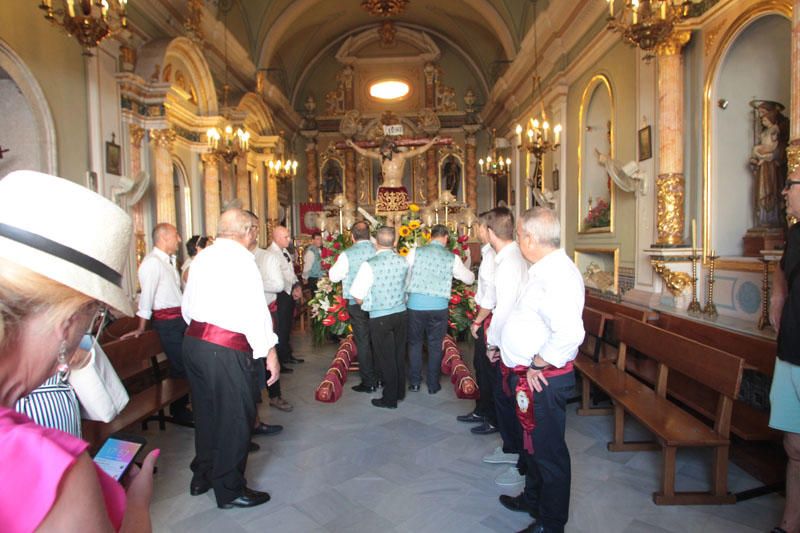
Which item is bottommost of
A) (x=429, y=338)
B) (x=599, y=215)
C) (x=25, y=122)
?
(x=429, y=338)

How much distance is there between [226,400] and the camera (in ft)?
10.2

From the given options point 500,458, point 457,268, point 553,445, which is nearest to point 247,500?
point 500,458

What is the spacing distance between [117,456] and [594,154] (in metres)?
9.30

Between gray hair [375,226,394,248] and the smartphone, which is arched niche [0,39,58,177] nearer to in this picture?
gray hair [375,226,394,248]

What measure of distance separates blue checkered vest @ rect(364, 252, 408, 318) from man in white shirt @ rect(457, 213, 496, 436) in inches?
38.3

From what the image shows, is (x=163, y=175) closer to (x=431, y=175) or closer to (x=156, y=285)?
(x=156, y=285)

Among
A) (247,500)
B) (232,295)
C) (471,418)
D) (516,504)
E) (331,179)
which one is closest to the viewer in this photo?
(232,295)

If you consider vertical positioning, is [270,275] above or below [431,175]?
below

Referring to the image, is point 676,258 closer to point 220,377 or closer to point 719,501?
point 719,501

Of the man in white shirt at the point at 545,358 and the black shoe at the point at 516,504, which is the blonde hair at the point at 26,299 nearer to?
the man in white shirt at the point at 545,358

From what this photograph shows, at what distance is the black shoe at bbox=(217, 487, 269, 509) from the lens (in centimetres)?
317

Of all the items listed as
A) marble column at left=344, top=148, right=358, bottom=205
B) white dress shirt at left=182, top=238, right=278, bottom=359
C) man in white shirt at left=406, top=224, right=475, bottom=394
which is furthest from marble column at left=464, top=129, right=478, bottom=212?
white dress shirt at left=182, top=238, right=278, bottom=359

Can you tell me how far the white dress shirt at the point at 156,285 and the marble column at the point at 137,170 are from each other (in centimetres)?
277

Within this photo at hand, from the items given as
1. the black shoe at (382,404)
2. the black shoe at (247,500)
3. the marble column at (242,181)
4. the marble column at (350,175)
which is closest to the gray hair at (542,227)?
the black shoe at (247,500)
